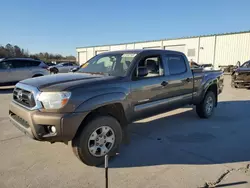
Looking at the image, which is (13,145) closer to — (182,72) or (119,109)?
(119,109)

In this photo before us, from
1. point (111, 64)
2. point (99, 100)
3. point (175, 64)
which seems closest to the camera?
point (99, 100)

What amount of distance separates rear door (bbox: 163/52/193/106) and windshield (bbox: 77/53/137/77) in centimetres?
99

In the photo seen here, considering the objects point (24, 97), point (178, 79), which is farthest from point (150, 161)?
point (24, 97)

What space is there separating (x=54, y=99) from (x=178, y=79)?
297 centimetres

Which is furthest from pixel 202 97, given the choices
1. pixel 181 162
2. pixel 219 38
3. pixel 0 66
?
pixel 219 38

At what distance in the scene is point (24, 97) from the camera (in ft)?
11.0

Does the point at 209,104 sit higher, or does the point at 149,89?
the point at 149,89

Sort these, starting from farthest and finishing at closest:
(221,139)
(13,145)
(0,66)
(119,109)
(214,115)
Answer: (0,66) → (214,115) → (221,139) → (13,145) → (119,109)

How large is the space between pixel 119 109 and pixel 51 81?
3.93 ft

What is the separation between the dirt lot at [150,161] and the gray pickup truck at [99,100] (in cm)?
38

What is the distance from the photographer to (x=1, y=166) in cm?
337

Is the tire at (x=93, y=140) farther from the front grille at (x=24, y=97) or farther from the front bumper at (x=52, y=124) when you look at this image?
the front grille at (x=24, y=97)

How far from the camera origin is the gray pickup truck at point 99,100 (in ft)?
9.79

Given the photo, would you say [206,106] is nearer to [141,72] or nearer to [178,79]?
[178,79]
